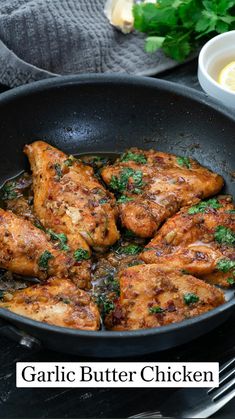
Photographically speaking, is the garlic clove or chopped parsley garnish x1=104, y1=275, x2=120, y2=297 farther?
the garlic clove

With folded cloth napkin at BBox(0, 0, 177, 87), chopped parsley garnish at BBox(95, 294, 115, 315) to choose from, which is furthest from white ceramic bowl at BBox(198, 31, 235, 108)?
chopped parsley garnish at BBox(95, 294, 115, 315)

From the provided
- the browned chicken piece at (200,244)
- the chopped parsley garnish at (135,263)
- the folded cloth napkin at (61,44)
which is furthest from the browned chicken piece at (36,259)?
the folded cloth napkin at (61,44)

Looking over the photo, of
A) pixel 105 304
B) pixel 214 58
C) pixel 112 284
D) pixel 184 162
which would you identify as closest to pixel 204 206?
pixel 184 162

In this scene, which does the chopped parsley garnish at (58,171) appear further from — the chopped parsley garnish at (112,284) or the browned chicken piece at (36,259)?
the chopped parsley garnish at (112,284)

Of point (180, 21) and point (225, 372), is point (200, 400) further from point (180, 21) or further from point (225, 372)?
point (180, 21)

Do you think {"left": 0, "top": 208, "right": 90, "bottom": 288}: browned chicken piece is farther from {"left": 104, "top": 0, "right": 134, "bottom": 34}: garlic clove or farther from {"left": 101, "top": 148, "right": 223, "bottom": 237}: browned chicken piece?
{"left": 104, "top": 0, "right": 134, "bottom": 34}: garlic clove

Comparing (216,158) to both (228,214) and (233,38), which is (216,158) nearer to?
(228,214)
